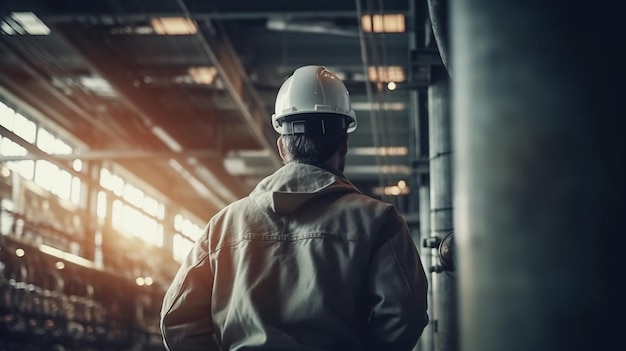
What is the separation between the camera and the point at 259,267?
8.20 feet

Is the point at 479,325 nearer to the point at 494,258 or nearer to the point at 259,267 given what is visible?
the point at 494,258

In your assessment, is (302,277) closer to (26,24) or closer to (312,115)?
(312,115)

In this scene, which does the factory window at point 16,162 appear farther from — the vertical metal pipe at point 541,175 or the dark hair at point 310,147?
the vertical metal pipe at point 541,175

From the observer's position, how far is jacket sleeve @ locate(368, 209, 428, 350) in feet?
7.77

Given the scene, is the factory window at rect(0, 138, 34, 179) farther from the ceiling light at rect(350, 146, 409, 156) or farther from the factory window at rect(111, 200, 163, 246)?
the ceiling light at rect(350, 146, 409, 156)

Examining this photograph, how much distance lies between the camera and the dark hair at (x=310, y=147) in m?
2.65

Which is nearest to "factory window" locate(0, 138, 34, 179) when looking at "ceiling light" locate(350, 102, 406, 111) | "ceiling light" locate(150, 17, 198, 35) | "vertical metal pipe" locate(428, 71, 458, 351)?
"ceiling light" locate(150, 17, 198, 35)

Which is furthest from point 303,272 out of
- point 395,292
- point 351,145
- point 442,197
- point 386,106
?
point 351,145

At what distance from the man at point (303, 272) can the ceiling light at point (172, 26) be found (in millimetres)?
7431

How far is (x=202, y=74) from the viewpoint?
12.5 m

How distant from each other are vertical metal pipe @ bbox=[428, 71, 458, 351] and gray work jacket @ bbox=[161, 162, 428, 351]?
12.6ft

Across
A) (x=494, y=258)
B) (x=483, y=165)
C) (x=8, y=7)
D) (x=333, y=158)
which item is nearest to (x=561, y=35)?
(x=483, y=165)

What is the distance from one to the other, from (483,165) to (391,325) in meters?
1.35

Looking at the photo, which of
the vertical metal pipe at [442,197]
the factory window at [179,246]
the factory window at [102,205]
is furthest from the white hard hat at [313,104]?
the factory window at [179,246]
